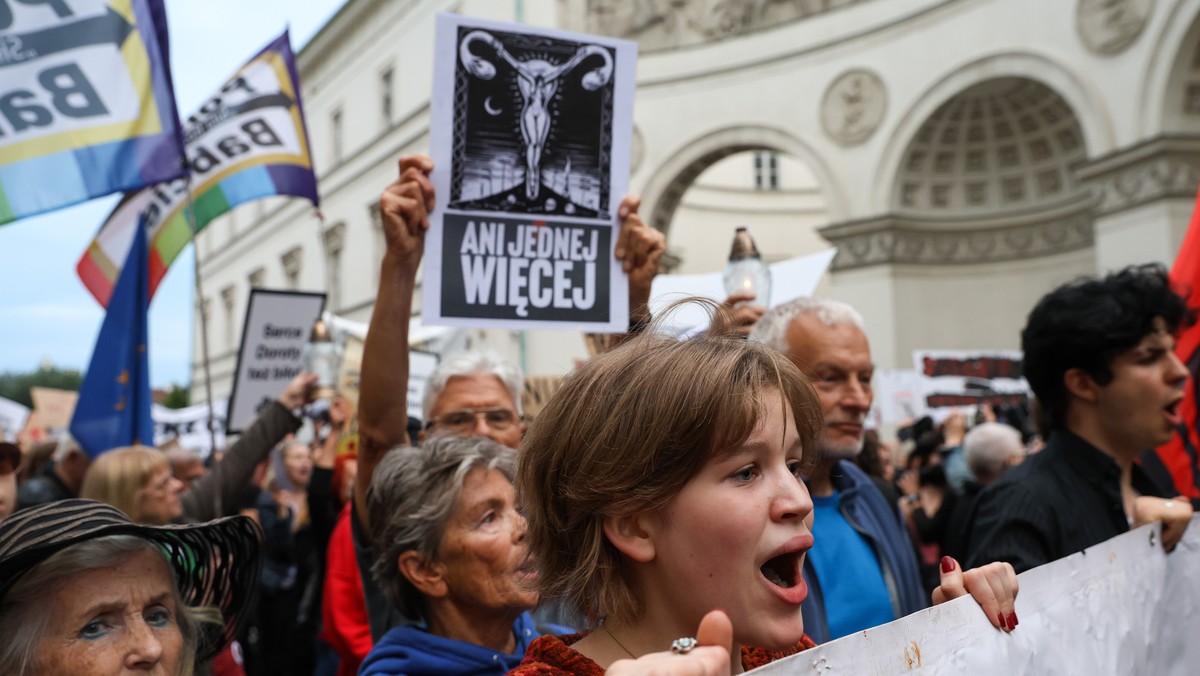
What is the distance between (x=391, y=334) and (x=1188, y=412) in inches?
105

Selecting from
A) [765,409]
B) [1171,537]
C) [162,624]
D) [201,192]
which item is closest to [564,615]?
[765,409]

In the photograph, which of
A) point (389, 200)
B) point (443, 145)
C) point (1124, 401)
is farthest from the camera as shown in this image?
point (443, 145)

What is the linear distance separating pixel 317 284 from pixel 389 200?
29518 mm

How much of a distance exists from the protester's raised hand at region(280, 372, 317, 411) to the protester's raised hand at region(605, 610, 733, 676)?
149 inches

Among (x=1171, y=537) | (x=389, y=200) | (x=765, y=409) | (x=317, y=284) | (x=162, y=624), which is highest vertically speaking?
(x=317, y=284)

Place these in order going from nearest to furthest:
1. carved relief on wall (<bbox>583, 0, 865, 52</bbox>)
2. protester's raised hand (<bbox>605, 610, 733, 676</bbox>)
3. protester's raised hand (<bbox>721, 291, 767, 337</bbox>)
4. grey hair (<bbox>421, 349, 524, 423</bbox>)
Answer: protester's raised hand (<bbox>605, 610, 733, 676</bbox>)
protester's raised hand (<bbox>721, 291, 767, 337</bbox>)
grey hair (<bbox>421, 349, 524, 423</bbox>)
carved relief on wall (<bbox>583, 0, 865, 52</bbox>)

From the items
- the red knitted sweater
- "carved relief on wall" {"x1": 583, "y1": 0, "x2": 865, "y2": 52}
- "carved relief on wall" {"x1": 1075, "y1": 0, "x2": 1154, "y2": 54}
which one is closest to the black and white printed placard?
the red knitted sweater

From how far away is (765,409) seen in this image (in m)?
1.47

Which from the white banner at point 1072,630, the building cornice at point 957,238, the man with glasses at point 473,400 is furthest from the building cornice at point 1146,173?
the white banner at point 1072,630

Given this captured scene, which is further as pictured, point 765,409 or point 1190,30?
point 1190,30

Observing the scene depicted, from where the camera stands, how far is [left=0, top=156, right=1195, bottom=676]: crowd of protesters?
4.73 feet

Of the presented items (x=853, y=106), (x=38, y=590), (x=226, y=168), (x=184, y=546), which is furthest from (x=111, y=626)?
(x=853, y=106)

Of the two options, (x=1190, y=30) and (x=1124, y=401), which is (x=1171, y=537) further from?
(x=1190, y=30)

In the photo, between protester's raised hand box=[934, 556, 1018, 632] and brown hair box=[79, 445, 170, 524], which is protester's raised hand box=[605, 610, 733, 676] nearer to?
protester's raised hand box=[934, 556, 1018, 632]
